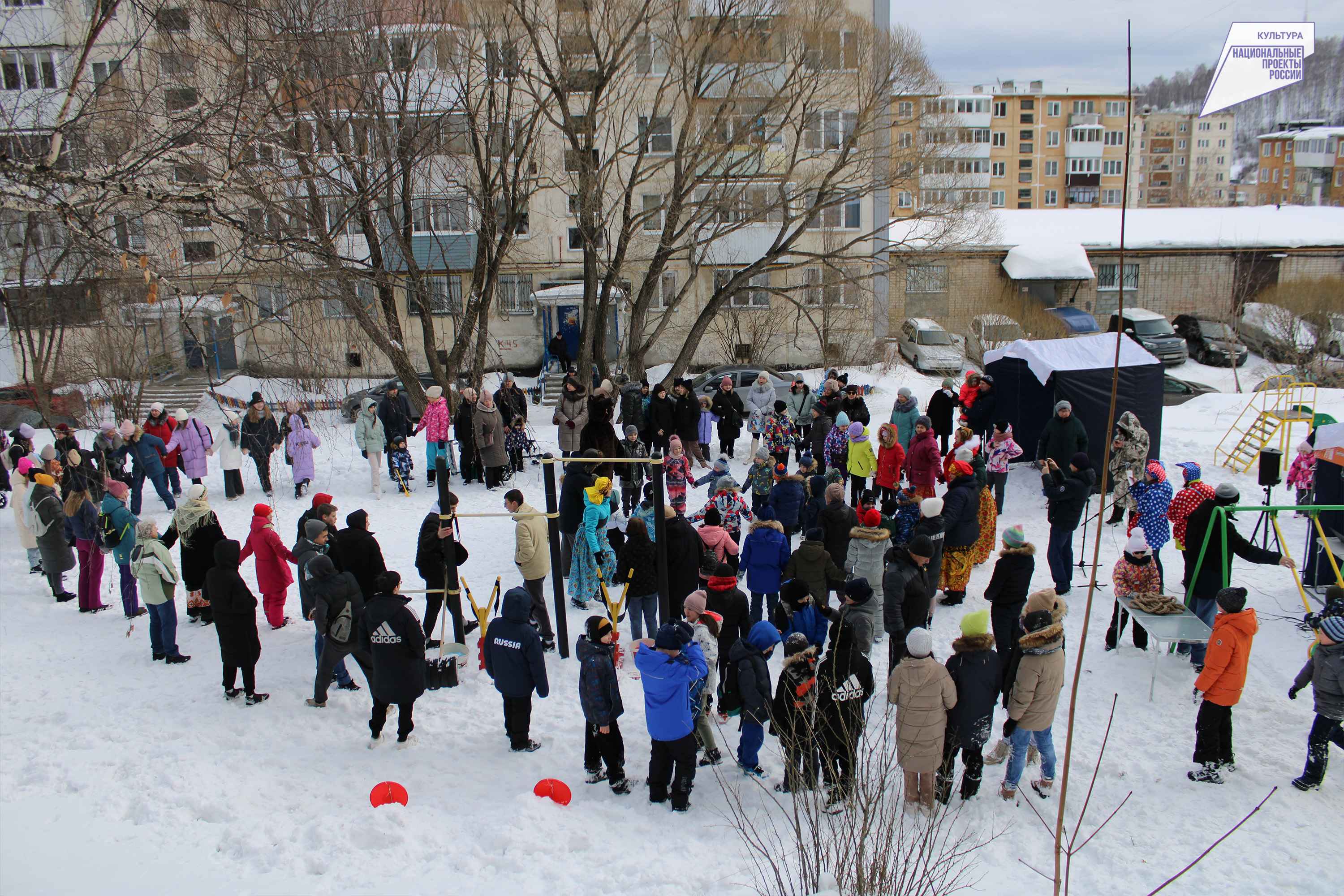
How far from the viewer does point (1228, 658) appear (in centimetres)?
567

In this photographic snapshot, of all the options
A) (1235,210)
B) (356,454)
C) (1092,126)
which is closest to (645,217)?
(356,454)

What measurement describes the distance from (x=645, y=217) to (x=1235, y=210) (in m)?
28.0

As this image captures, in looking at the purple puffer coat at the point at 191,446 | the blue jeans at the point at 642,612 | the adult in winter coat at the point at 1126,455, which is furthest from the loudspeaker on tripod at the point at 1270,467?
the purple puffer coat at the point at 191,446

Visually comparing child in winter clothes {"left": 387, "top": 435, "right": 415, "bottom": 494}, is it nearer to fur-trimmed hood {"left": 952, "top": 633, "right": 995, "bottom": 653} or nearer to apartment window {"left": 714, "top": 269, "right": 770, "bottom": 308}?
fur-trimmed hood {"left": 952, "top": 633, "right": 995, "bottom": 653}

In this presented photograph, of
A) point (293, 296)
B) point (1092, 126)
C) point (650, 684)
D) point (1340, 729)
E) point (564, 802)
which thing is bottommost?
point (564, 802)

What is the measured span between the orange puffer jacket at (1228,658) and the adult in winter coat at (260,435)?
11265 mm

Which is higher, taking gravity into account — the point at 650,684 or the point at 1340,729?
the point at 650,684

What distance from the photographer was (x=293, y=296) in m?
9.19

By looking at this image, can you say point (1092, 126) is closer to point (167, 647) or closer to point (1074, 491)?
point (1074, 491)

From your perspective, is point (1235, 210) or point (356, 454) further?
point (1235, 210)

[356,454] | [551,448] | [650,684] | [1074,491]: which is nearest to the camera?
[650,684]

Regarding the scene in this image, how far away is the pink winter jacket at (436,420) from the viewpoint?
→ 12.0 metres

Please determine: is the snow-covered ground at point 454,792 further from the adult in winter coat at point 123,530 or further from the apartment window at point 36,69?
the apartment window at point 36,69

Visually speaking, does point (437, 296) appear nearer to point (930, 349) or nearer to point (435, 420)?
point (435, 420)
